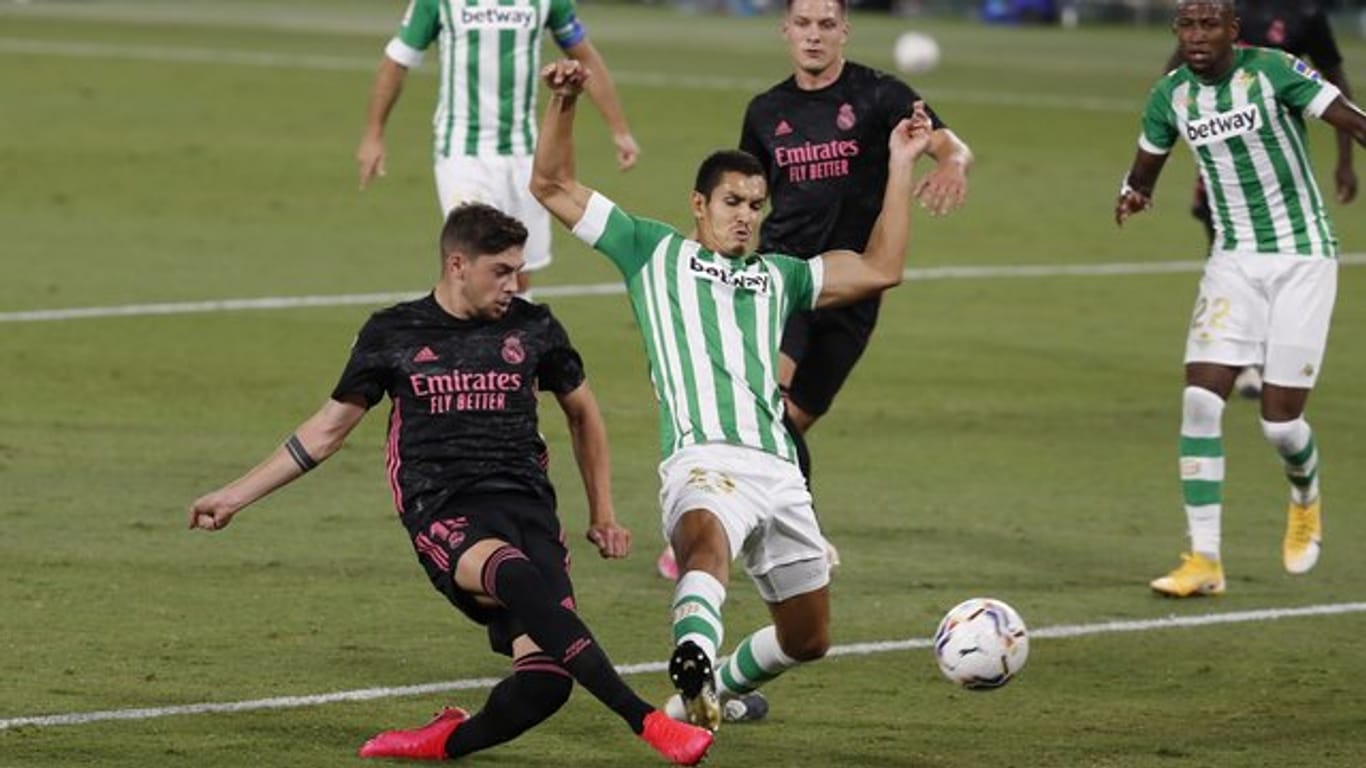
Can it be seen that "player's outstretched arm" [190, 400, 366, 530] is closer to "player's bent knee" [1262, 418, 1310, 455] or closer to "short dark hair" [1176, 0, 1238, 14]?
"short dark hair" [1176, 0, 1238, 14]

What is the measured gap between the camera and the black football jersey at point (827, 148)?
482 inches

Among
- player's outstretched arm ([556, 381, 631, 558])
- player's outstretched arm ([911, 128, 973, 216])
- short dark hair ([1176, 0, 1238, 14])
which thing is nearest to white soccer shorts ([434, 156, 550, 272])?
short dark hair ([1176, 0, 1238, 14])

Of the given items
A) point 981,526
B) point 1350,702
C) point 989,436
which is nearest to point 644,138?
point 989,436

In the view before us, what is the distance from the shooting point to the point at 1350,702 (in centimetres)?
1079

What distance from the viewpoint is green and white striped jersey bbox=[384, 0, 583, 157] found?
16453 mm

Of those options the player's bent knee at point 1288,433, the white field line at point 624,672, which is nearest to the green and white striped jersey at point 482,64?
the player's bent knee at point 1288,433

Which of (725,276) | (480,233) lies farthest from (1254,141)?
(480,233)

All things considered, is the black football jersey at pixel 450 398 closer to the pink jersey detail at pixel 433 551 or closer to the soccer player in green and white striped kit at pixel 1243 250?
the pink jersey detail at pixel 433 551

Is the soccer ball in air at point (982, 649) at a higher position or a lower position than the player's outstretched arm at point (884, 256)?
lower

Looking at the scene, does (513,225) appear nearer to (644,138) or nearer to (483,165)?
(483,165)

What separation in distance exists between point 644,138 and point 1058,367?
11.7 m

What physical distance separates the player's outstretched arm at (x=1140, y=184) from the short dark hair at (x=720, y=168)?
3441 mm

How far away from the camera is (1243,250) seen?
12.9m

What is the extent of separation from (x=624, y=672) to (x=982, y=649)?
1873 mm
